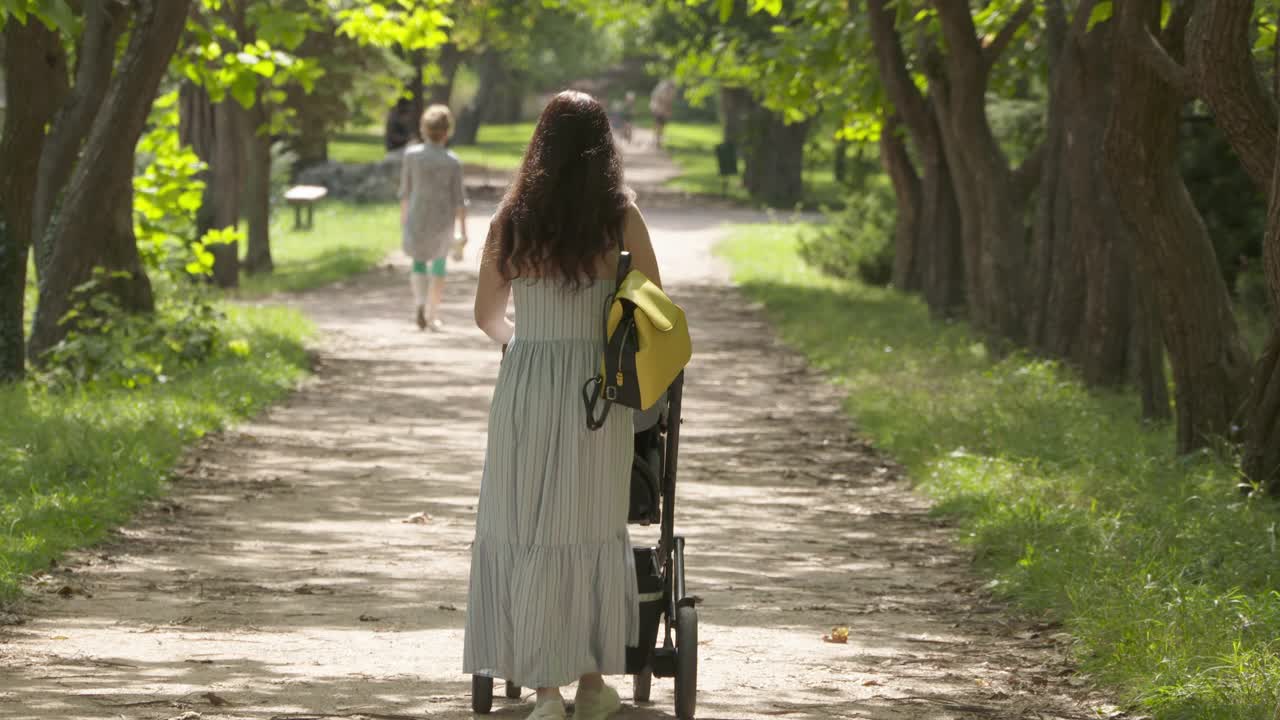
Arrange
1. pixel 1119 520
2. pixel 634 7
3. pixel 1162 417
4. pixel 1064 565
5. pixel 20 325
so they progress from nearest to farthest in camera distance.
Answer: pixel 1064 565 → pixel 1119 520 → pixel 1162 417 → pixel 20 325 → pixel 634 7

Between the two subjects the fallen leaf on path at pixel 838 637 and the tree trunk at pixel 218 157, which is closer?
the fallen leaf on path at pixel 838 637

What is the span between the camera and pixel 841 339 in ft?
59.3

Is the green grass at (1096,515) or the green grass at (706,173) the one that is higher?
the green grass at (706,173)

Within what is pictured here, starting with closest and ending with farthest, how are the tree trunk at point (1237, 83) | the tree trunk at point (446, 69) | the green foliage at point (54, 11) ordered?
the green foliage at point (54, 11) < the tree trunk at point (1237, 83) < the tree trunk at point (446, 69)

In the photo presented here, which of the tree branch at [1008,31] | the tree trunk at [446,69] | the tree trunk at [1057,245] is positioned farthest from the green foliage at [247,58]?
the tree trunk at [446,69]

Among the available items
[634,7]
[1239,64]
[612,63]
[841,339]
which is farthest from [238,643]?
[612,63]

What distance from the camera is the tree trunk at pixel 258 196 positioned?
25.6 m

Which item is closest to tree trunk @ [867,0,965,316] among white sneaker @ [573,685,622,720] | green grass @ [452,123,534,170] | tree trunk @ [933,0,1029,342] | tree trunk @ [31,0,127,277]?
tree trunk @ [933,0,1029,342]

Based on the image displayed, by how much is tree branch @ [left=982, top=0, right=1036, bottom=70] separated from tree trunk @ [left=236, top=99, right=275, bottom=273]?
449 inches

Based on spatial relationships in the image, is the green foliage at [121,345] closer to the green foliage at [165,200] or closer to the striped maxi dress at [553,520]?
the green foliage at [165,200]

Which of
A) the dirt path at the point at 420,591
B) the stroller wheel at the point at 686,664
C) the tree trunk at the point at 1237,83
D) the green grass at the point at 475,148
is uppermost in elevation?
the tree trunk at the point at 1237,83

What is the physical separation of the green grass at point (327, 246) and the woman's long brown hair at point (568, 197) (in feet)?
55.3

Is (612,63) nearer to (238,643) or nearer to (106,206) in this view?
(106,206)

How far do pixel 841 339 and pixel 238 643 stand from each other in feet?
38.3
